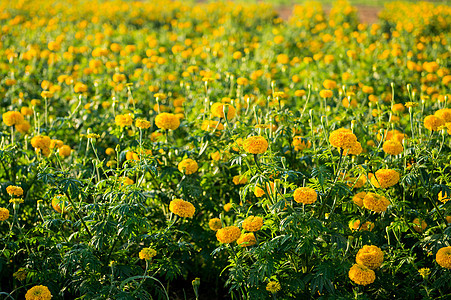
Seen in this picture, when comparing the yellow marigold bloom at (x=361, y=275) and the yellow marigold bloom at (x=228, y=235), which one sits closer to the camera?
the yellow marigold bloom at (x=361, y=275)

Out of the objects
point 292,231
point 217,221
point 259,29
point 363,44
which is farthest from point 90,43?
point 292,231

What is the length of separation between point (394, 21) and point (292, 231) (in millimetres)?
10807

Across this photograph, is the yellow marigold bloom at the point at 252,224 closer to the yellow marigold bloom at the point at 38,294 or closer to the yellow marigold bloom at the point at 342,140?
the yellow marigold bloom at the point at 342,140

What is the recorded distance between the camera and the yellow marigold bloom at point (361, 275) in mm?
2297

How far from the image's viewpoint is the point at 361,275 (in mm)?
2305

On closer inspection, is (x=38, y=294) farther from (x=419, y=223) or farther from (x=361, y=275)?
(x=419, y=223)

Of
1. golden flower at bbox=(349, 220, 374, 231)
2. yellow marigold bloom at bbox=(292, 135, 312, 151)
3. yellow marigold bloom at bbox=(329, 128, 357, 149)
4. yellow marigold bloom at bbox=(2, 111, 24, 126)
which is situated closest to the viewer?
yellow marigold bloom at bbox=(329, 128, 357, 149)

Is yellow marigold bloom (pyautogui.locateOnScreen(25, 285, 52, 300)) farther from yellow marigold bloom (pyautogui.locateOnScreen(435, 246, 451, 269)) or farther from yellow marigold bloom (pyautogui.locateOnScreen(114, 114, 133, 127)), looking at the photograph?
yellow marigold bloom (pyautogui.locateOnScreen(435, 246, 451, 269))

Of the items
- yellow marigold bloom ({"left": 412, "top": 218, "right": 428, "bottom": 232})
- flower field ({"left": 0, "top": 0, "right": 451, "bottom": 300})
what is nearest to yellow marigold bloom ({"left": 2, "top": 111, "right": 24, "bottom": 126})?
flower field ({"left": 0, "top": 0, "right": 451, "bottom": 300})

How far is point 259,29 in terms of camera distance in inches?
441

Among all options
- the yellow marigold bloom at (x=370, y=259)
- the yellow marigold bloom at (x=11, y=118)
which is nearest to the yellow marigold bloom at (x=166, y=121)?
the yellow marigold bloom at (x=11, y=118)

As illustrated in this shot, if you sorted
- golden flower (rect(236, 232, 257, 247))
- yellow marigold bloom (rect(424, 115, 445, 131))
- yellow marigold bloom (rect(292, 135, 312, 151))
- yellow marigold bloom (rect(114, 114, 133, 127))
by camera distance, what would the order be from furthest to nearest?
yellow marigold bloom (rect(292, 135, 312, 151)) → yellow marigold bloom (rect(114, 114, 133, 127)) → yellow marigold bloom (rect(424, 115, 445, 131)) → golden flower (rect(236, 232, 257, 247))

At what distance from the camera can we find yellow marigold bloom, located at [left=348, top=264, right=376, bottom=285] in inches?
90.4

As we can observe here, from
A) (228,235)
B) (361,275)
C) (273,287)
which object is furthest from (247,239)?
(361,275)
